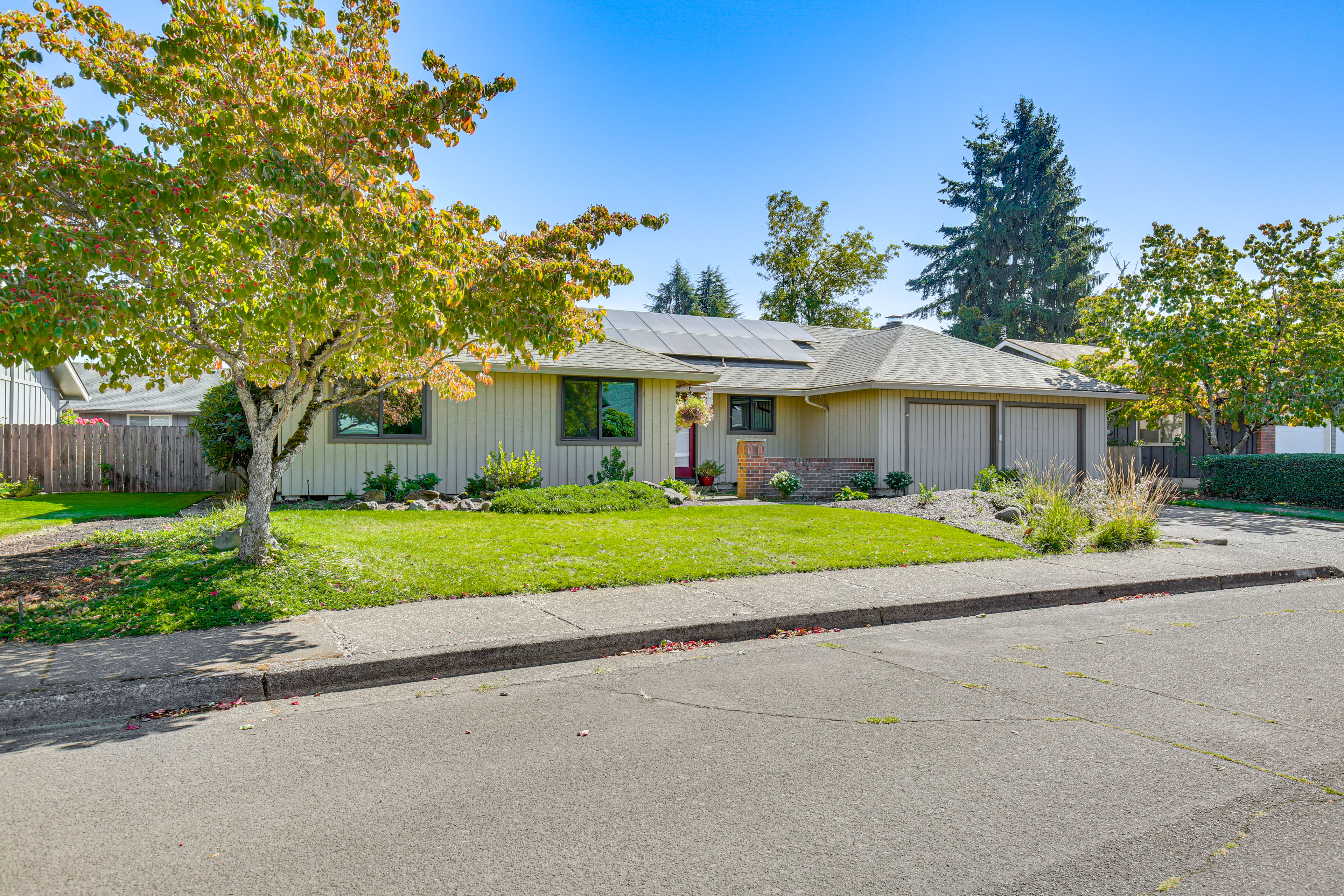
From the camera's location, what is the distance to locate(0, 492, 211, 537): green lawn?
11383 millimetres

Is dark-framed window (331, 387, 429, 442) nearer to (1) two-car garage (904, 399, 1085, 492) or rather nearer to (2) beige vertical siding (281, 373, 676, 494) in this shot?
(2) beige vertical siding (281, 373, 676, 494)

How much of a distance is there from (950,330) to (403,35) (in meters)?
43.3

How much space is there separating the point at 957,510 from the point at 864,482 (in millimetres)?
3618

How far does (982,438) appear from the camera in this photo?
64.3 ft

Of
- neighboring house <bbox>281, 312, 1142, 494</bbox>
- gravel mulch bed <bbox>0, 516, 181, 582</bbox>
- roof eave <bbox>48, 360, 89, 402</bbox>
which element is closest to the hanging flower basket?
neighboring house <bbox>281, 312, 1142, 494</bbox>

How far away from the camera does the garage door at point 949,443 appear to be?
18.8m

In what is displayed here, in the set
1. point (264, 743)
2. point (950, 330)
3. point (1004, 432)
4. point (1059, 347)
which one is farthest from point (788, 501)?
point (950, 330)

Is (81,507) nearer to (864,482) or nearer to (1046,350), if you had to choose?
(864,482)

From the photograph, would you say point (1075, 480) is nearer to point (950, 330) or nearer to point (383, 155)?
point (383, 155)

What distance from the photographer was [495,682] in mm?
5137

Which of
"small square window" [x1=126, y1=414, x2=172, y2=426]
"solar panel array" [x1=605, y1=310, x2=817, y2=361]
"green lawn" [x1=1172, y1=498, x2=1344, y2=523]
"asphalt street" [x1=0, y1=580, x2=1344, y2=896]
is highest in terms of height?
"solar panel array" [x1=605, y1=310, x2=817, y2=361]

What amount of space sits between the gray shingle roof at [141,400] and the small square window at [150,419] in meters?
0.33

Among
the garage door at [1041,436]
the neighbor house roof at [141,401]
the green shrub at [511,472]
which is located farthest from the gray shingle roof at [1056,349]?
the neighbor house roof at [141,401]

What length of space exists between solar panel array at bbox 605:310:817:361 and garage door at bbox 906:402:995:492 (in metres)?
4.73
